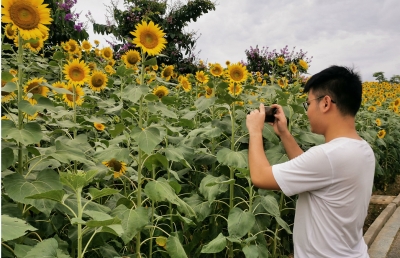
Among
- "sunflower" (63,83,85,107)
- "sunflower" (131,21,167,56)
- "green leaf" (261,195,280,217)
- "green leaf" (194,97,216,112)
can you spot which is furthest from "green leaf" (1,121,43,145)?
"green leaf" (261,195,280,217)

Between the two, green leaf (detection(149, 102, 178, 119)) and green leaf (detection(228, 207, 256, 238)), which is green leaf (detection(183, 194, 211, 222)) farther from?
green leaf (detection(149, 102, 178, 119))

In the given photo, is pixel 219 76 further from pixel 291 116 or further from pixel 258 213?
pixel 258 213

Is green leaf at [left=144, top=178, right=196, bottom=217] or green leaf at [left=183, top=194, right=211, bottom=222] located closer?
green leaf at [left=144, top=178, right=196, bottom=217]

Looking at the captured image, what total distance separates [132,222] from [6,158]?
0.67 metres

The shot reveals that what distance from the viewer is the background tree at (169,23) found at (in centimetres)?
1147

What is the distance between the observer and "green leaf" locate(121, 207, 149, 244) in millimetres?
2051

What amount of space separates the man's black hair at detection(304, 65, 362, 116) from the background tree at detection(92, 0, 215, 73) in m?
8.85

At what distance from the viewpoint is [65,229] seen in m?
2.38

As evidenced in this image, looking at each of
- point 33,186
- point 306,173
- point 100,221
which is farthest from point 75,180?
point 306,173

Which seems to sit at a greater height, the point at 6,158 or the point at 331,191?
the point at 6,158

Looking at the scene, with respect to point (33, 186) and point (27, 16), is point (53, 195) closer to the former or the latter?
point (33, 186)

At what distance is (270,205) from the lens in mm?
2660

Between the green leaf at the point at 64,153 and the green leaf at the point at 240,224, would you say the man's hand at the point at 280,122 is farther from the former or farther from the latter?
the green leaf at the point at 64,153

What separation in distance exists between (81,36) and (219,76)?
6707mm
